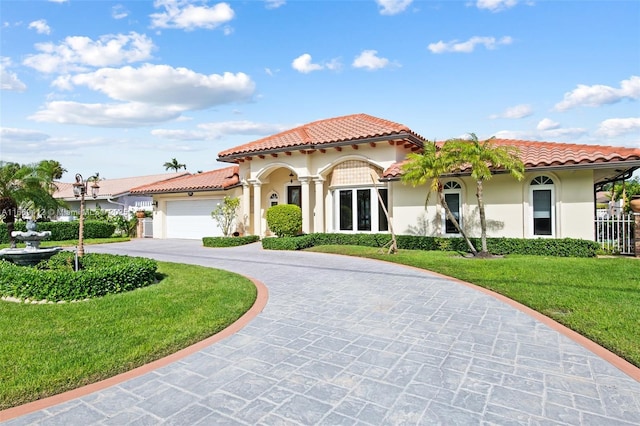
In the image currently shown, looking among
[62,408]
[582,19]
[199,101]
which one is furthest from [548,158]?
[199,101]

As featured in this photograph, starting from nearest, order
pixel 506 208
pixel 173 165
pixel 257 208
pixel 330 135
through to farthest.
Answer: pixel 506 208 < pixel 330 135 < pixel 257 208 < pixel 173 165

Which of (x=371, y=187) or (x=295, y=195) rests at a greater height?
(x=371, y=187)

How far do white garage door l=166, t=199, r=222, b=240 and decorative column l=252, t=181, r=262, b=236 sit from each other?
112 inches

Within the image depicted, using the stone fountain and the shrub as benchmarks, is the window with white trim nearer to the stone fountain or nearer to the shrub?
the shrub

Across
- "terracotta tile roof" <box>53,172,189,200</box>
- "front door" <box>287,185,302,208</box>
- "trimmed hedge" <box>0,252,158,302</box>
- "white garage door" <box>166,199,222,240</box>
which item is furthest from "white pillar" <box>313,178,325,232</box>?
"terracotta tile roof" <box>53,172,189,200</box>

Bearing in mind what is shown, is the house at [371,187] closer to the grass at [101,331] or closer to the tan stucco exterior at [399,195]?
the tan stucco exterior at [399,195]

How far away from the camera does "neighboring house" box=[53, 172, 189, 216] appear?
106 ft

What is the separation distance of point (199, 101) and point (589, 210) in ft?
62.8

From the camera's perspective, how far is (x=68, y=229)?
24359 mm

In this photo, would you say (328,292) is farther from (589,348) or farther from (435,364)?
(589,348)

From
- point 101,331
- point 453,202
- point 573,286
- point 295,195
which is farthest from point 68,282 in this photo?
point 295,195

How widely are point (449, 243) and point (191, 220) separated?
648 inches

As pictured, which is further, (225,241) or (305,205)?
(305,205)

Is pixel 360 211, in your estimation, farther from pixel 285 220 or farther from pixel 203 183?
pixel 203 183
